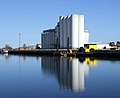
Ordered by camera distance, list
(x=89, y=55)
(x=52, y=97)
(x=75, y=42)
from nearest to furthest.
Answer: (x=52, y=97) < (x=89, y=55) < (x=75, y=42)

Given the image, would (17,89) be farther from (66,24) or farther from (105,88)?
(66,24)

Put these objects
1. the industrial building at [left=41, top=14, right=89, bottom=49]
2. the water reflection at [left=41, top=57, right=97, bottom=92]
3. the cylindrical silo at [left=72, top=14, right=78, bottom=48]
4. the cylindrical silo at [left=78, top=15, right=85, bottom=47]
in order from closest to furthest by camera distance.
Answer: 1. the water reflection at [left=41, top=57, right=97, bottom=92]
2. the cylindrical silo at [left=72, top=14, right=78, bottom=48]
3. the industrial building at [left=41, top=14, right=89, bottom=49]
4. the cylindrical silo at [left=78, top=15, right=85, bottom=47]

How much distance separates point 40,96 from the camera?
1416 cm

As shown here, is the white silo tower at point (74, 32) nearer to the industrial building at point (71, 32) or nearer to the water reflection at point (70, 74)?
the industrial building at point (71, 32)

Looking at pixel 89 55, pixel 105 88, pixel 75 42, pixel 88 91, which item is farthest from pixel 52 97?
pixel 75 42

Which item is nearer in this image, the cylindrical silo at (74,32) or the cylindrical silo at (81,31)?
the cylindrical silo at (74,32)

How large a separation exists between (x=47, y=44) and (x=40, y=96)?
10337 cm

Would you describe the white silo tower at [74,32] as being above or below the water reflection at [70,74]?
above

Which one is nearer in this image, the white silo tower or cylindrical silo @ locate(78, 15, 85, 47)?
the white silo tower

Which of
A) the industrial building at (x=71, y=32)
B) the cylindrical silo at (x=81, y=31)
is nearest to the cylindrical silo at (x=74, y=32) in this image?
the industrial building at (x=71, y=32)

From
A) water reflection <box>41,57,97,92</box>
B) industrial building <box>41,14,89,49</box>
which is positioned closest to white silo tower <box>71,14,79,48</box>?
industrial building <box>41,14,89,49</box>

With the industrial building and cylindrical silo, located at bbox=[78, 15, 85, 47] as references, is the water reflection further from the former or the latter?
cylindrical silo, located at bbox=[78, 15, 85, 47]

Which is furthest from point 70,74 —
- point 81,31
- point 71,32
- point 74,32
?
point 81,31

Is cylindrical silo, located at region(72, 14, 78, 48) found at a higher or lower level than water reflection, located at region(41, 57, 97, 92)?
higher
